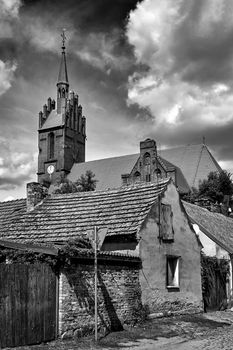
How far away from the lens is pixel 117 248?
16.9 m

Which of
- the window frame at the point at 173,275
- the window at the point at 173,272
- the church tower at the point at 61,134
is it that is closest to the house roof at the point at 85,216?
the window frame at the point at 173,275

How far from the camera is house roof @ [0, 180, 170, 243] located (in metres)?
17.3

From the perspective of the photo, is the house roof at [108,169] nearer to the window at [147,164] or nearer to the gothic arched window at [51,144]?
the gothic arched window at [51,144]

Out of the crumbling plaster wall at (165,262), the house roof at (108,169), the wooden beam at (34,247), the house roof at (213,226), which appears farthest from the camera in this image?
the house roof at (108,169)

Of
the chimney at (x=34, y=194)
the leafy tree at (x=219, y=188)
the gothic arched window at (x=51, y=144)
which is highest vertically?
the gothic arched window at (x=51, y=144)

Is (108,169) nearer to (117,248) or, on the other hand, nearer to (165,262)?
(165,262)

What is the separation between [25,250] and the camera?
13078mm

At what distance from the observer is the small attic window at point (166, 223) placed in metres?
18.1

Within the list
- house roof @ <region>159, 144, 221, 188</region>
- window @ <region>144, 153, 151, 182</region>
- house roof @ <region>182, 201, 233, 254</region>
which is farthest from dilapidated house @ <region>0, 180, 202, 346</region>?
house roof @ <region>159, 144, 221, 188</region>

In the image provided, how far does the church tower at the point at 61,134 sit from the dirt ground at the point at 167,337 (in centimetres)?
5886

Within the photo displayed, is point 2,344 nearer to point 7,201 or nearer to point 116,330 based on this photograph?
point 116,330

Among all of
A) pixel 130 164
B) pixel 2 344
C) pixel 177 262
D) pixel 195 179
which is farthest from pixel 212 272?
pixel 130 164

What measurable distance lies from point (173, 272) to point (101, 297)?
5.52 meters

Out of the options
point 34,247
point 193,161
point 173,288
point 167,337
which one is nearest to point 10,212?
point 173,288
